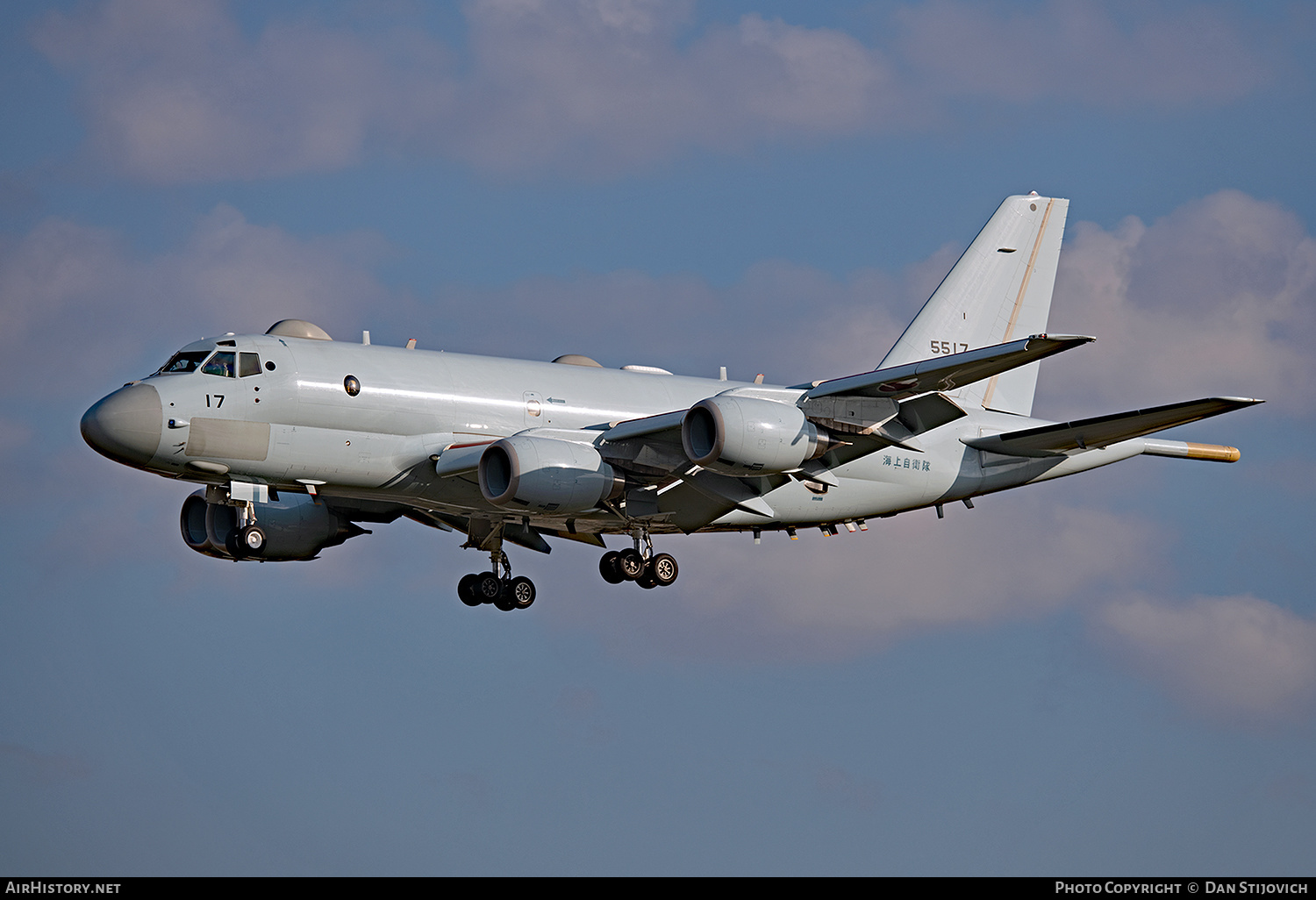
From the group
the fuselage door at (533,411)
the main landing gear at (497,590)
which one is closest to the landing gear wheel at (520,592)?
the main landing gear at (497,590)

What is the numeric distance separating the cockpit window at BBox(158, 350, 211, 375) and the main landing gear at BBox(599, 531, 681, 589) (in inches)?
460

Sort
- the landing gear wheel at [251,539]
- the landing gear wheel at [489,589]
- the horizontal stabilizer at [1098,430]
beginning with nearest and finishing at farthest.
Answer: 1. the horizontal stabilizer at [1098,430]
2. the landing gear wheel at [251,539]
3. the landing gear wheel at [489,589]

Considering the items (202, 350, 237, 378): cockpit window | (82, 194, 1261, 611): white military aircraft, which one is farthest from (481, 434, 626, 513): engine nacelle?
(202, 350, 237, 378): cockpit window

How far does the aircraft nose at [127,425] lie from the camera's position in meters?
37.8

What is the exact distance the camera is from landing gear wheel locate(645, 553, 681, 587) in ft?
146

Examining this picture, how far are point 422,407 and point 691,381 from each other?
812cm

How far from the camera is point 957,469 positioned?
46.6m

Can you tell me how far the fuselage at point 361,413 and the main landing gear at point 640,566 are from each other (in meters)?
0.73

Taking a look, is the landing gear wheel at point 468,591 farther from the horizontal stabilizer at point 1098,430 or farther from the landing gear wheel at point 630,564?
the horizontal stabilizer at point 1098,430
